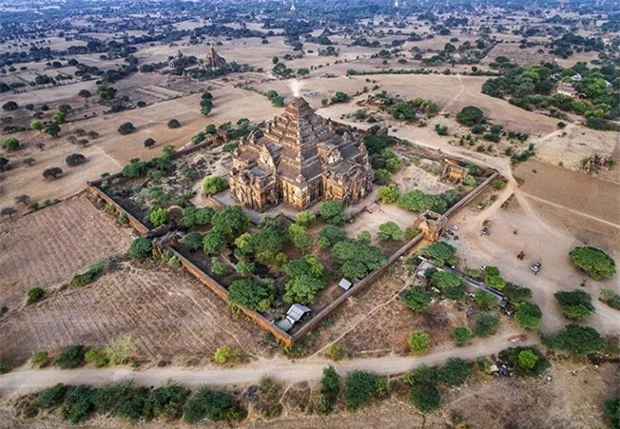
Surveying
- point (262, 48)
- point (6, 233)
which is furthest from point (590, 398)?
point (262, 48)

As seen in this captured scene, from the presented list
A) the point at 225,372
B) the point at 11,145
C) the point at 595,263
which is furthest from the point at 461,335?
the point at 11,145

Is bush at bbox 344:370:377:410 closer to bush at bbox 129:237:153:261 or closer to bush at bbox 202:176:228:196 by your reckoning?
bush at bbox 129:237:153:261

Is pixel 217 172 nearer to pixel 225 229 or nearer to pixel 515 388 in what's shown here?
pixel 225 229

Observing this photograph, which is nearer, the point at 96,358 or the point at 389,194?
the point at 96,358

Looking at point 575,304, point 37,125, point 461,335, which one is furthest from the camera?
point 37,125

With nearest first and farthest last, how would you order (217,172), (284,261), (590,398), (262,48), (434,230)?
(590,398)
(284,261)
(434,230)
(217,172)
(262,48)

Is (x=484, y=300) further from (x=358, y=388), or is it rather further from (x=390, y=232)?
(x=358, y=388)
